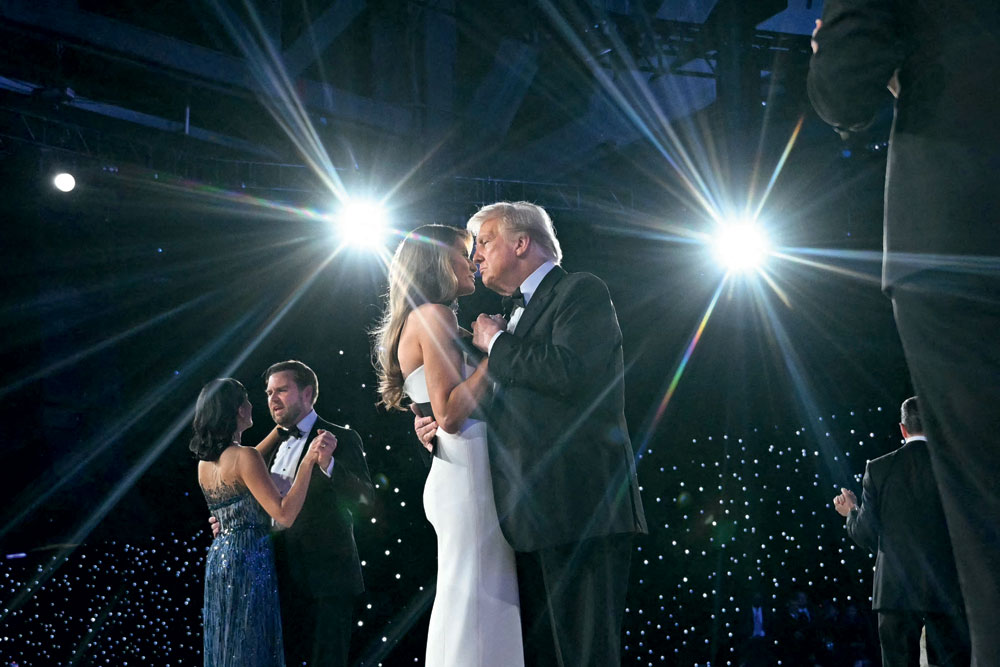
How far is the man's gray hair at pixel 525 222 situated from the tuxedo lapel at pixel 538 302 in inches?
4.3

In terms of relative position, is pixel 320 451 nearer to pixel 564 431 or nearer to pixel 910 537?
pixel 564 431

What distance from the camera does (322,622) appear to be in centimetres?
371

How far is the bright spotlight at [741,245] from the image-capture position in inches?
285

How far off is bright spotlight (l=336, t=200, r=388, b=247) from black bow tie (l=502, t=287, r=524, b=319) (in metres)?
4.59

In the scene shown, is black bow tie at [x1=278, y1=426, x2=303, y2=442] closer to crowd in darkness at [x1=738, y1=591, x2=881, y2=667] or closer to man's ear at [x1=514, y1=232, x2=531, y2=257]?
man's ear at [x1=514, y1=232, x2=531, y2=257]

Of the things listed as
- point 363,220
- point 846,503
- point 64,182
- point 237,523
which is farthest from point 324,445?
point 64,182

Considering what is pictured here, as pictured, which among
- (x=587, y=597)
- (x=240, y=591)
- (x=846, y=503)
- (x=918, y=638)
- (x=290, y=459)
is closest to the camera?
(x=587, y=597)

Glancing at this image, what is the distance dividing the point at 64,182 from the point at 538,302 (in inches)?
205

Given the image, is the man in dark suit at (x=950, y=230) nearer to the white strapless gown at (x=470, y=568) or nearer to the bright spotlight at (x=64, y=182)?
the white strapless gown at (x=470, y=568)

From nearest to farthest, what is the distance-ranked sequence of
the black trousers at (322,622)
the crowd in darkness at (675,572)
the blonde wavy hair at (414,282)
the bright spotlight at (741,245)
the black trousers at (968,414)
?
the black trousers at (968,414) → the blonde wavy hair at (414,282) → the black trousers at (322,622) → the crowd in darkness at (675,572) → the bright spotlight at (741,245)

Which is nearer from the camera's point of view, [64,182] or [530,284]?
[530,284]

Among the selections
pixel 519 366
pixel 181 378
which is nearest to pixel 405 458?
pixel 181 378

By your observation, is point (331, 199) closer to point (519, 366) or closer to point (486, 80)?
point (486, 80)

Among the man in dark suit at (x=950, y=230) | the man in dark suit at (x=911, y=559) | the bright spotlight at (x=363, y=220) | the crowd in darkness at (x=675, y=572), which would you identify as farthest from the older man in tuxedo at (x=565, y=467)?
the bright spotlight at (x=363, y=220)
